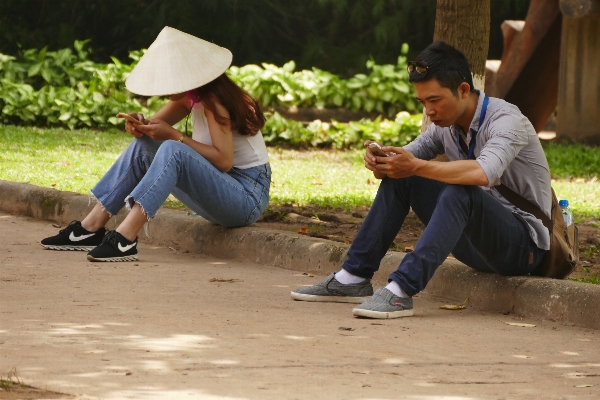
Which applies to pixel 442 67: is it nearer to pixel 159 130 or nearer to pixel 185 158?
pixel 185 158

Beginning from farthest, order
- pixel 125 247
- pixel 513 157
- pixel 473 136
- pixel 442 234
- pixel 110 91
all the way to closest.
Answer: pixel 110 91
pixel 125 247
pixel 473 136
pixel 513 157
pixel 442 234

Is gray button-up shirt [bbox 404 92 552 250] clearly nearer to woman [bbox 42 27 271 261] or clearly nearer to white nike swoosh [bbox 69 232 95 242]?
woman [bbox 42 27 271 261]

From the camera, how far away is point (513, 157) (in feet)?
14.6

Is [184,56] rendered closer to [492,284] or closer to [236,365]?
[492,284]

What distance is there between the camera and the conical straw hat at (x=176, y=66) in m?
5.70

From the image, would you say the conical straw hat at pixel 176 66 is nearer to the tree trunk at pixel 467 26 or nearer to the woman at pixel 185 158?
the woman at pixel 185 158

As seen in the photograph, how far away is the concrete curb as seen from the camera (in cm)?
449

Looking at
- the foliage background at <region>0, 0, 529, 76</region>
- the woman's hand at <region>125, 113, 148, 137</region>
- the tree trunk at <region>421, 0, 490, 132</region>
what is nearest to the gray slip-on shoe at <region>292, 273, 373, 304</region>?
the woman's hand at <region>125, 113, 148, 137</region>

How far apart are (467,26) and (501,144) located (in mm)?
2441

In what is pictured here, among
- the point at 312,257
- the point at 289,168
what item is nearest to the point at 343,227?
the point at 312,257

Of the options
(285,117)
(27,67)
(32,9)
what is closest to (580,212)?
(285,117)

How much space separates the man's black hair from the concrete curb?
0.91 metres

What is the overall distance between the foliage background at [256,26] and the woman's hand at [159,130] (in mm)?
9492

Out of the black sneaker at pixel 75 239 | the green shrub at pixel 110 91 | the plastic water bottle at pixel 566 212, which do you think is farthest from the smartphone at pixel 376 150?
the green shrub at pixel 110 91
